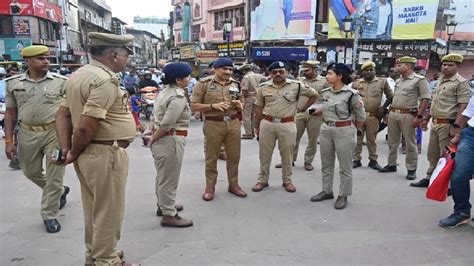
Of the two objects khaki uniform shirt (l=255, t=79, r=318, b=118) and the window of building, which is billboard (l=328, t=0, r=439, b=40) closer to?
khaki uniform shirt (l=255, t=79, r=318, b=118)

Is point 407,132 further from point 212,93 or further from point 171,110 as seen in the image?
point 171,110

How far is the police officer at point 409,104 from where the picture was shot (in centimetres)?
515

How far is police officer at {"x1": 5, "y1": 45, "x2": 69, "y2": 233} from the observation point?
11.7 ft

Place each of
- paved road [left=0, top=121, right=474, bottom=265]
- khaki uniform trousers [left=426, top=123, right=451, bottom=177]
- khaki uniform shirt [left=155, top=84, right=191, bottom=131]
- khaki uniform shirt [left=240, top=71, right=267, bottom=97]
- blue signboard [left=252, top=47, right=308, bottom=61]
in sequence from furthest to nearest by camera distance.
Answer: blue signboard [left=252, top=47, right=308, bottom=61] < khaki uniform shirt [left=240, top=71, right=267, bottom=97] < khaki uniform trousers [left=426, top=123, right=451, bottom=177] < khaki uniform shirt [left=155, top=84, right=191, bottom=131] < paved road [left=0, top=121, right=474, bottom=265]

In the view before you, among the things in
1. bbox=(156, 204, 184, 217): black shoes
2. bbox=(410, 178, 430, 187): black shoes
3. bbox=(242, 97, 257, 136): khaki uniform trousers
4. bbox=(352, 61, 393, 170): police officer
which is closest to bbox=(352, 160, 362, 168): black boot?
bbox=(352, 61, 393, 170): police officer

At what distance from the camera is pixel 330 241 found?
332cm

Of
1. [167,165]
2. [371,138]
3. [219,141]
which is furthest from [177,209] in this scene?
[371,138]

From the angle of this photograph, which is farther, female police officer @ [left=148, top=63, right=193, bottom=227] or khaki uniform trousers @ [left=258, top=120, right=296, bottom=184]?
khaki uniform trousers @ [left=258, top=120, right=296, bottom=184]

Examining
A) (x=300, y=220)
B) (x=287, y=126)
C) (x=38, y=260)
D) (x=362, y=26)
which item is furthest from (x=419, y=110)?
(x=362, y=26)

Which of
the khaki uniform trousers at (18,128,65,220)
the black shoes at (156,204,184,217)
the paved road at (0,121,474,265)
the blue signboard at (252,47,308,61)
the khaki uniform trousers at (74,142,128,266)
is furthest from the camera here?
the blue signboard at (252,47,308,61)

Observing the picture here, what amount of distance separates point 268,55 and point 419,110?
18491 millimetres

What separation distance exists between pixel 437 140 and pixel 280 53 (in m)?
18.5

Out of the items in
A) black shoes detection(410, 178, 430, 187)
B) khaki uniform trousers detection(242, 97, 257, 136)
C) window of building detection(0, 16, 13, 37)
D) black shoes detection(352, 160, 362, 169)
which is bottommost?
black shoes detection(352, 160, 362, 169)

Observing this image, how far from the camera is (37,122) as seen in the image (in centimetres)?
362
